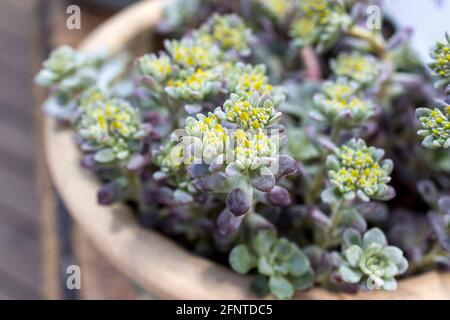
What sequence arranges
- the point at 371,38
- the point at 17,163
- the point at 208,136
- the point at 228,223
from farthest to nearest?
the point at 17,163, the point at 371,38, the point at 228,223, the point at 208,136

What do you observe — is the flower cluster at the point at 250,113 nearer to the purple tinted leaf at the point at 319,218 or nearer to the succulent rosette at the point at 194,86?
the succulent rosette at the point at 194,86

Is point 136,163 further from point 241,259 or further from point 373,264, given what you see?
point 373,264

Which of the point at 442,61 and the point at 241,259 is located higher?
the point at 442,61

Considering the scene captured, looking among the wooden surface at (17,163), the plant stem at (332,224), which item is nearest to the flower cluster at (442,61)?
the plant stem at (332,224)

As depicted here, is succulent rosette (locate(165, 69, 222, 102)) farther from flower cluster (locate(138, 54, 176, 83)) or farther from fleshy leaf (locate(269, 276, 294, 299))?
fleshy leaf (locate(269, 276, 294, 299))

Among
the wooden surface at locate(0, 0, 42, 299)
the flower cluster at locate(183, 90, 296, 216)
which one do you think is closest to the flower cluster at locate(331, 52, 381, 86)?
the flower cluster at locate(183, 90, 296, 216)

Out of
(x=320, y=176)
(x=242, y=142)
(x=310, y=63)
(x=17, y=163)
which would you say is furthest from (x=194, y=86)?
(x=17, y=163)
